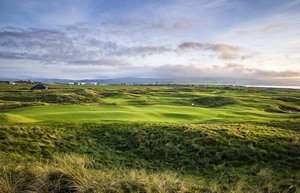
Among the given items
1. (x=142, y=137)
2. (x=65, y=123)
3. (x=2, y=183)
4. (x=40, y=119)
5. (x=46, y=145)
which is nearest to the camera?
(x=2, y=183)

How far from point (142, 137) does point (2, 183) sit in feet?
46.3

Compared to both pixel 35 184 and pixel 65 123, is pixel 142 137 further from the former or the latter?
pixel 35 184

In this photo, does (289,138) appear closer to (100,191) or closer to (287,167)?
(287,167)

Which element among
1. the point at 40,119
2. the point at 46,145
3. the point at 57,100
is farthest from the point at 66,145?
the point at 57,100

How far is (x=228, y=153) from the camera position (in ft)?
58.0

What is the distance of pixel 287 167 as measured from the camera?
15602mm

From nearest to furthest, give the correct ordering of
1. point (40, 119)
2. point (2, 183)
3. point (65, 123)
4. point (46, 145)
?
point (2, 183) → point (46, 145) → point (65, 123) → point (40, 119)

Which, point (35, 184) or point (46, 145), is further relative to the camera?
point (46, 145)

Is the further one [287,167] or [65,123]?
[65,123]

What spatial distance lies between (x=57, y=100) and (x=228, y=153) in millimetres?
45392

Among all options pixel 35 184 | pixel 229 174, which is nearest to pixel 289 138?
pixel 229 174

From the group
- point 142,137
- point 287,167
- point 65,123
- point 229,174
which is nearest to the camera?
point 229,174

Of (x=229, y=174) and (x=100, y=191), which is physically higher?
(x=100, y=191)

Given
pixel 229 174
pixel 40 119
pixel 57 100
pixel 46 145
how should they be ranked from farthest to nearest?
pixel 57 100 → pixel 40 119 → pixel 46 145 → pixel 229 174
